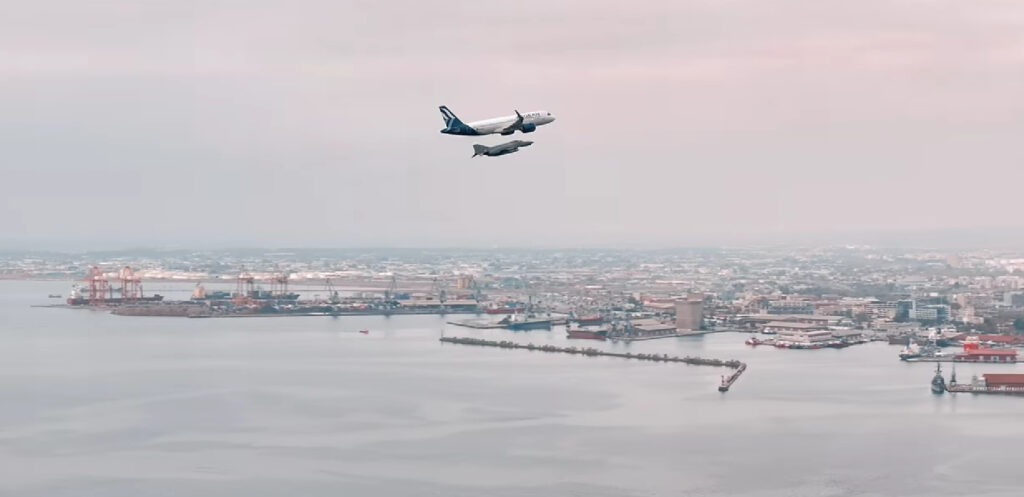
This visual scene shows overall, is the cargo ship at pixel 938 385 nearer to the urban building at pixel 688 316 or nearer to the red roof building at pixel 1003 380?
the red roof building at pixel 1003 380

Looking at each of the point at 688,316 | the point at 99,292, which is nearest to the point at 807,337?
the point at 688,316

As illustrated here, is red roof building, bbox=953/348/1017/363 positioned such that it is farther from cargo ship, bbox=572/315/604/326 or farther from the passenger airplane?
the passenger airplane

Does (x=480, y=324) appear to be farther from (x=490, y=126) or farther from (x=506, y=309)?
(x=490, y=126)

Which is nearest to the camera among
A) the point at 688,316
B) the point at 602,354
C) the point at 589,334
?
the point at 602,354

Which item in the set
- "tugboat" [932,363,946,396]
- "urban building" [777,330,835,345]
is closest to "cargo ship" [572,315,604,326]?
"urban building" [777,330,835,345]

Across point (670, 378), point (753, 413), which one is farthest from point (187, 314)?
point (753, 413)
